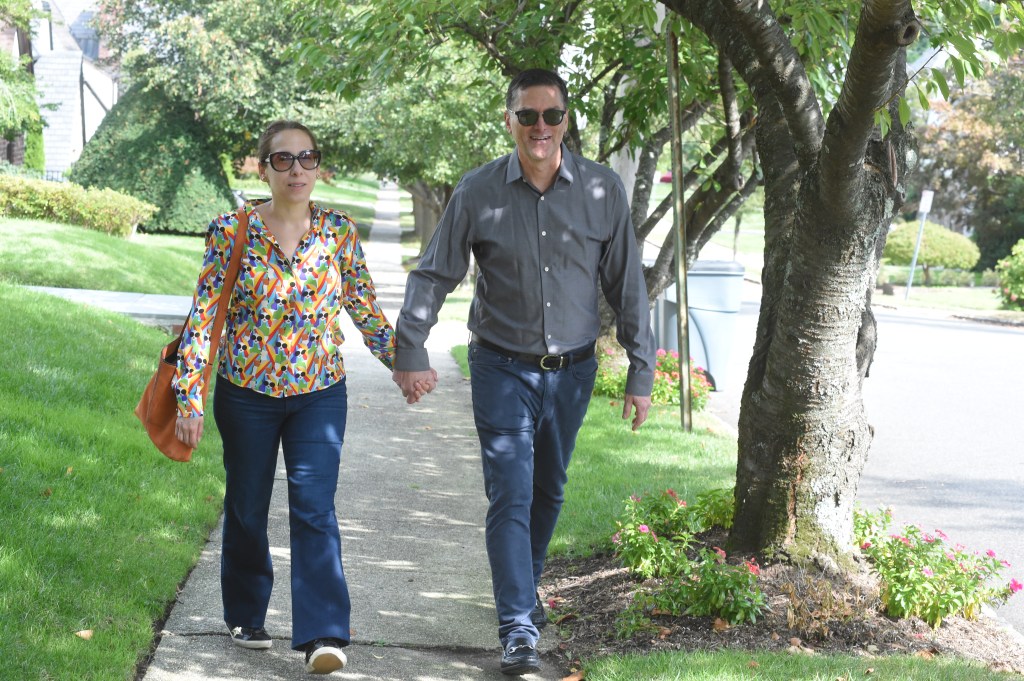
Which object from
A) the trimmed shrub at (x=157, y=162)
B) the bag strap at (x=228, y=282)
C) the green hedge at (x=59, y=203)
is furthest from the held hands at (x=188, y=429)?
the trimmed shrub at (x=157, y=162)

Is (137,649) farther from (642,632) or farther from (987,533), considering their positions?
(987,533)

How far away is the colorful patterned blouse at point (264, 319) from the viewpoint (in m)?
4.00

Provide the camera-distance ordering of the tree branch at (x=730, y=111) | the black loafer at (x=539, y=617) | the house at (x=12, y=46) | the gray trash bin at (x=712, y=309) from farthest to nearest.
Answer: the house at (x=12, y=46)
the gray trash bin at (x=712, y=309)
the tree branch at (x=730, y=111)
the black loafer at (x=539, y=617)

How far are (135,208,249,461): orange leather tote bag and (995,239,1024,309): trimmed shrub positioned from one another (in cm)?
2781

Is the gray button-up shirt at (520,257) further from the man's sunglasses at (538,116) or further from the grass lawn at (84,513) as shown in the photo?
the grass lawn at (84,513)

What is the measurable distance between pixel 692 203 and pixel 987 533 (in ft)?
14.3

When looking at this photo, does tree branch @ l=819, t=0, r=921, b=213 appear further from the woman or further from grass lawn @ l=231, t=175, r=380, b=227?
grass lawn @ l=231, t=175, r=380, b=227

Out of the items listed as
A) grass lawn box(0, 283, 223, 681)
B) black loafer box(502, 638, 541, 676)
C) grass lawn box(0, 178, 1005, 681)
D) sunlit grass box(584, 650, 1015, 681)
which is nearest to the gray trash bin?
grass lawn box(0, 178, 1005, 681)

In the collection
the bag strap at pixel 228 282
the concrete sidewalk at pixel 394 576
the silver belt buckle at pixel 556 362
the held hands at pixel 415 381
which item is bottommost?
the concrete sidewalk at pixel 394 576

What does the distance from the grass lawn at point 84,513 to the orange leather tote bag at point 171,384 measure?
687 millimetres

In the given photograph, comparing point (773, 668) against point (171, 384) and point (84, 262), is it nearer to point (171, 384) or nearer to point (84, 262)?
point (171, 384)

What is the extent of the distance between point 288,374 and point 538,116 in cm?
129

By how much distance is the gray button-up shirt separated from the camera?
4.32m

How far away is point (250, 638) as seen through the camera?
4.25 metres
